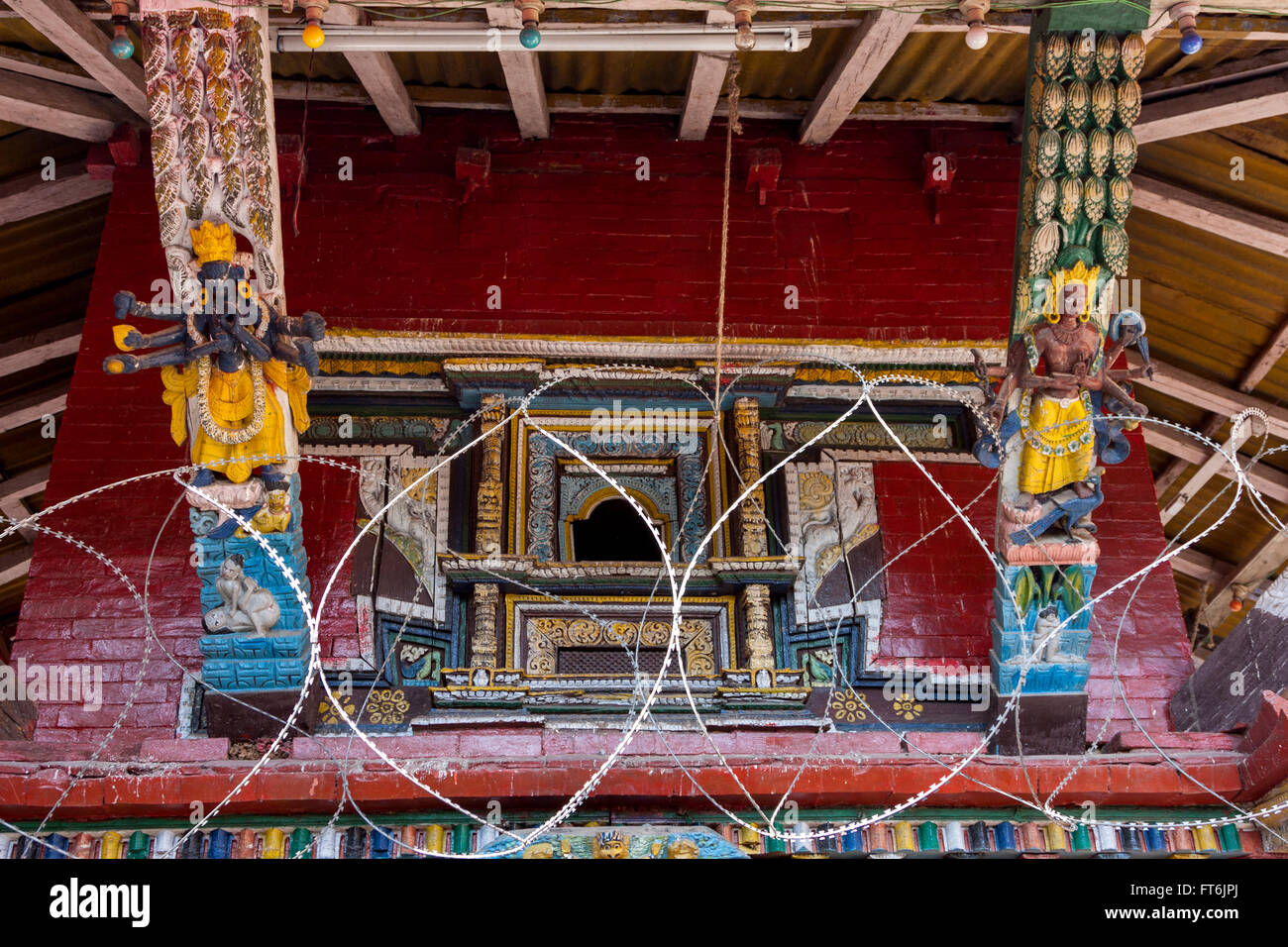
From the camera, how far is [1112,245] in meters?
7.70

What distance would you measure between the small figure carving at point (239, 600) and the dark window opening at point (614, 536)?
3197 mm

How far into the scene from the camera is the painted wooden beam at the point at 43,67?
9211mm

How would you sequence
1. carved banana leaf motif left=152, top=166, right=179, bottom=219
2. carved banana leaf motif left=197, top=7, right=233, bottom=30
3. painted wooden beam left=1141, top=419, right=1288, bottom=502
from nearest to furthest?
carved banana leaf motif left=197, top=7, right=233, bottom=30
carved banana leaf motif left=152, top=166, right=179, bottom=219
painted wooden beam left=1141, top=419, right=1288, bottom=502

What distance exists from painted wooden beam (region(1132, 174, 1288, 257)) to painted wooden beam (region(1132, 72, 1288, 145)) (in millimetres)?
601

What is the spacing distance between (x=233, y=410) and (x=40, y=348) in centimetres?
428

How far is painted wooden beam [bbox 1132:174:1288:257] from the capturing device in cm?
1012

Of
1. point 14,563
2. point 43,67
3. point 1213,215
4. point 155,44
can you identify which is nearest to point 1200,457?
point 1213,215

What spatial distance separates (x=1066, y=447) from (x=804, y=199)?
3.12m

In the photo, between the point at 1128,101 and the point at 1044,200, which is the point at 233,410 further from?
the point at 1128,101

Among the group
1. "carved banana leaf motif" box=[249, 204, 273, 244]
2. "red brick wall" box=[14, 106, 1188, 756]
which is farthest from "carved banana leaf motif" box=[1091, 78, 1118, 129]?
"carved banana leaf motif" box=[249, 204, 273, 244]

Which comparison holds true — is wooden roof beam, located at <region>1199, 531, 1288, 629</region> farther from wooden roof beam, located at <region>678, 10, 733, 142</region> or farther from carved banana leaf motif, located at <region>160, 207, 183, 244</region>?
carved banana leaf motif, located at <region>160, 207, 183, 244</region>


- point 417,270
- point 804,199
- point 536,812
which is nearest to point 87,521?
point 417,270

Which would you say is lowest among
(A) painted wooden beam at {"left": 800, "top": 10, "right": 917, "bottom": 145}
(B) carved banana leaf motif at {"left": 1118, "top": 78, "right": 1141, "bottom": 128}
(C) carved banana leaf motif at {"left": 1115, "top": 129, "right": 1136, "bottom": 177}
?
(C) carved banana leaf motif at {"left": 1115, "top": 129, "right": 1136, "bottom": 177}

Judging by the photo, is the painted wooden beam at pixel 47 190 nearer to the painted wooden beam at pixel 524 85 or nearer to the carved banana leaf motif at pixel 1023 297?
the painted wooden beam at pixel 524 85
